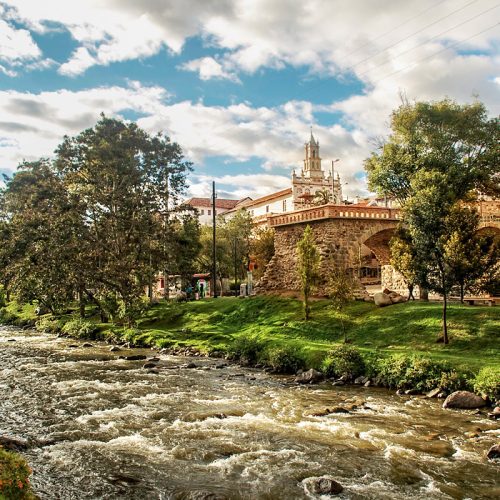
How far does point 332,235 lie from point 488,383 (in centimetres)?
1820

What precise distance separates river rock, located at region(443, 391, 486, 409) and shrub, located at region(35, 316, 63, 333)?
32.6 metres

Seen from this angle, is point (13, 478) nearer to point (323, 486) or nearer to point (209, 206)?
point (323, 486)

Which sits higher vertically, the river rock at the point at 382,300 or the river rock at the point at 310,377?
the river rock at the point at 382,300

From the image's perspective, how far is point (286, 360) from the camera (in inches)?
904

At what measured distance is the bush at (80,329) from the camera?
36.6m

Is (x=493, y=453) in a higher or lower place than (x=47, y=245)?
Result: lower

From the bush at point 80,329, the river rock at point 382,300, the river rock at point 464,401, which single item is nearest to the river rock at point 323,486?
the river rock at point 464,401

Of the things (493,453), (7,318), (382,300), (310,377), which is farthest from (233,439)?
(7,318)

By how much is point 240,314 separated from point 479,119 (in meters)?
20.0

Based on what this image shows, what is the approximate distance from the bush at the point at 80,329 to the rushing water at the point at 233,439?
1520cm

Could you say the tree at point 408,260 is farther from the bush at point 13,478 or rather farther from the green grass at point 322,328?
the bush at point 13,478

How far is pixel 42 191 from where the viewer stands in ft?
135

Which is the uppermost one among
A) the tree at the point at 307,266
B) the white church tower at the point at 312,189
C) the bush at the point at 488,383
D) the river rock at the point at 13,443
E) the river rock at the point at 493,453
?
the white church tower at the point at 312,189

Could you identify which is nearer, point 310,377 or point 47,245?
point 310,377
